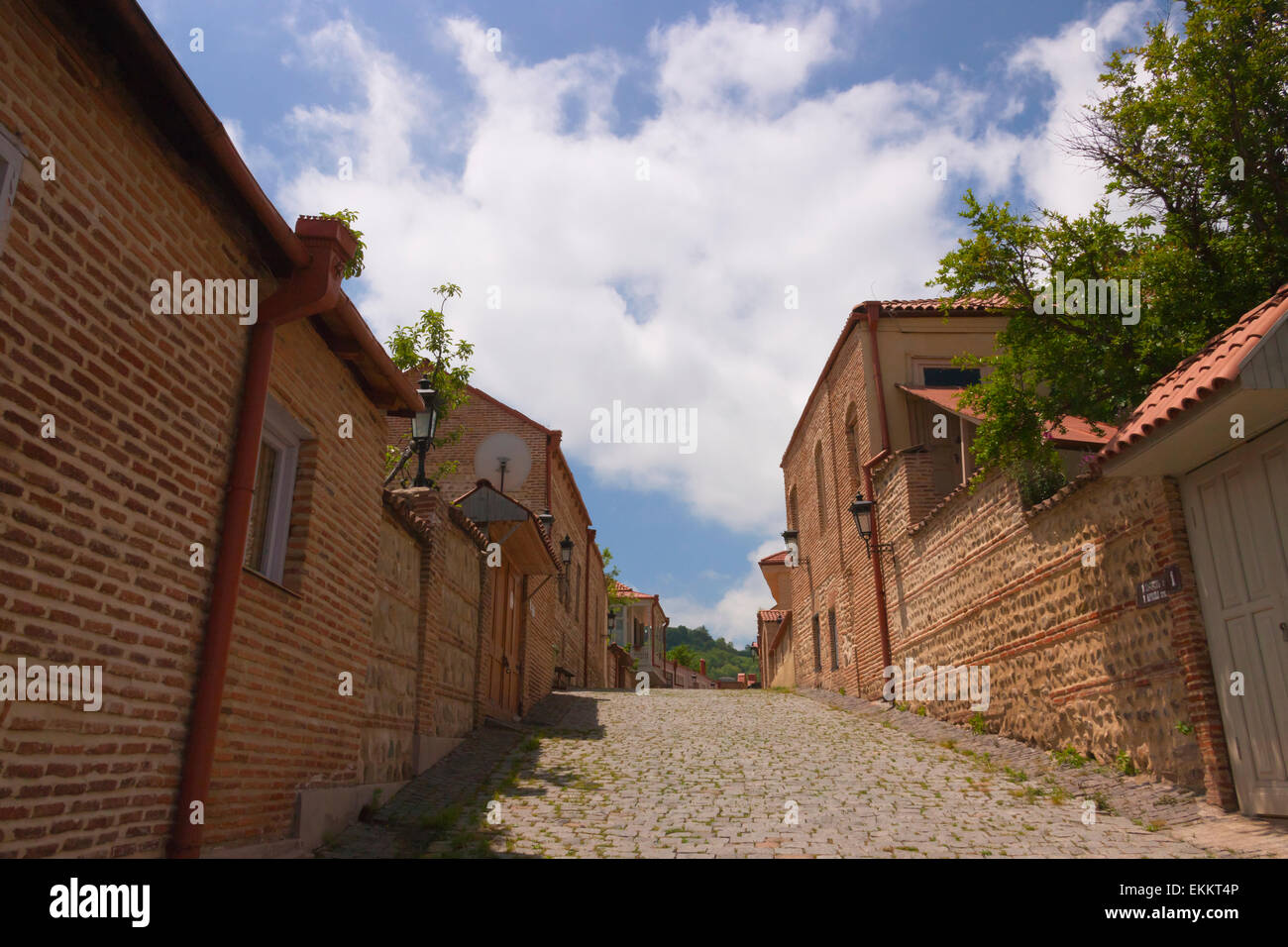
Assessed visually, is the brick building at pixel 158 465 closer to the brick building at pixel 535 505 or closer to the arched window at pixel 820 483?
the brick building at pixel 535 505

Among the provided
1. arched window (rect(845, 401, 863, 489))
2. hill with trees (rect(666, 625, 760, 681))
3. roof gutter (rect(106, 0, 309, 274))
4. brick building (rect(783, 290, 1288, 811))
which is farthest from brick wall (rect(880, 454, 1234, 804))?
hill with trees (rect(666, 625, 760, 681))

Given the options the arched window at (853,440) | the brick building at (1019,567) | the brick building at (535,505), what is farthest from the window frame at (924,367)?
the brick building at (535,505)

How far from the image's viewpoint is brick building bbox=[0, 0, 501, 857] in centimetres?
337

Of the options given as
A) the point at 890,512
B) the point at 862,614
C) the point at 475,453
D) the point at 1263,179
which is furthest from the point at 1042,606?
the point at 475,453

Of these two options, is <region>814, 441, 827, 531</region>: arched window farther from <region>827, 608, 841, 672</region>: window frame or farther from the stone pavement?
the stone pavement

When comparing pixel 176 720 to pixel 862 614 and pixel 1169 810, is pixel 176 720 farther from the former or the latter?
pixel 862 614

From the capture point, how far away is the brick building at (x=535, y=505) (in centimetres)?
1586

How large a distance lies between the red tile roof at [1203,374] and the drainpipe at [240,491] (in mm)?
5694

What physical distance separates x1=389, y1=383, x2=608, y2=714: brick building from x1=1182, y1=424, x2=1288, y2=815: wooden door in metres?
10.4

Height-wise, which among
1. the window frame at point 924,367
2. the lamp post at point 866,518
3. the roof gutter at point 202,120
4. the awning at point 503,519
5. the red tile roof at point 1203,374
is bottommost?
the red tile roof at point 1203,374

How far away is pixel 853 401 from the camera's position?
57.3 ft

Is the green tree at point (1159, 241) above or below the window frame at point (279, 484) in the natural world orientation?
above

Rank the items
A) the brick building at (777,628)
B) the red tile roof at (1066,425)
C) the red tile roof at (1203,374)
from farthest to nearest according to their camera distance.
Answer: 1. the brick building at (777,628)
2. the red tile roof at (1066,425)
3. the red tile roof at (1203,374)

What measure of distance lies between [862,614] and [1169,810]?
31.7 feet
